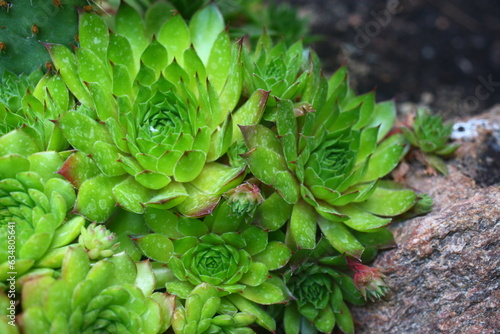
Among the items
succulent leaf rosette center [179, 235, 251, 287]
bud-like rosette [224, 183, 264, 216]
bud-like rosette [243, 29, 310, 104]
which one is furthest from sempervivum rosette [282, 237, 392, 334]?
bud-like rosette [243, 29, 310, 104]

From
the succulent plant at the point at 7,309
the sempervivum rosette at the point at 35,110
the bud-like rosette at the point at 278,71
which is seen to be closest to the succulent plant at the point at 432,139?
the bud-like rosette at the point at 278,71

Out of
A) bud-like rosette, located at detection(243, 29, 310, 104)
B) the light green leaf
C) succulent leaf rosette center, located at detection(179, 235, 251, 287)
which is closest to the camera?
succulent leaf rosette center, located at detection(179, 235, 251, 287)

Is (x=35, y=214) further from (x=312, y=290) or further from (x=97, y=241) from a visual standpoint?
(x=312, y=290)

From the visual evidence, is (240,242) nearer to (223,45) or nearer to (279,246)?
(279,246)

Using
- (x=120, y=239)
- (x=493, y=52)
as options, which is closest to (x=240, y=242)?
(x=120, y=239)

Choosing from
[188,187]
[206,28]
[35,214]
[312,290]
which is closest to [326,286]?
[312,290]

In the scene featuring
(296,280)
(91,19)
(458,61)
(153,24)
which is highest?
(91,19)

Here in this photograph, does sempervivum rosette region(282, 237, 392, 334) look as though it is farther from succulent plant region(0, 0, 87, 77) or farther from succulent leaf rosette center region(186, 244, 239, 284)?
succulent plant region(0, 0, 87, 77)

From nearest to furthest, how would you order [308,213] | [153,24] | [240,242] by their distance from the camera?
[240,242] → [308,213] → [153,24]
